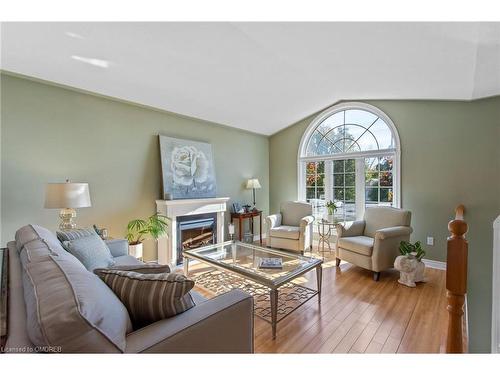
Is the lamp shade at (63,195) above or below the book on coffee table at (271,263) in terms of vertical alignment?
above

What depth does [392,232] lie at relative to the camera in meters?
3.00

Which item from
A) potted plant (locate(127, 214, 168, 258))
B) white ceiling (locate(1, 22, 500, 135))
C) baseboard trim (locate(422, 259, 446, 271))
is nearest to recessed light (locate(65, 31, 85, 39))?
white ceiling (locate(1, 22, 500, 135))

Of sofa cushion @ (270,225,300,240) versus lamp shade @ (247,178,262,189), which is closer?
sofa cushion @ (270,225,300,240)

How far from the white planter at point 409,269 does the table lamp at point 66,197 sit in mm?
3497

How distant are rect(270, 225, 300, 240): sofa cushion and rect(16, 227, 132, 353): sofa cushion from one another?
309 cm

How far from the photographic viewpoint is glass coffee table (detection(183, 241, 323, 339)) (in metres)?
2.05

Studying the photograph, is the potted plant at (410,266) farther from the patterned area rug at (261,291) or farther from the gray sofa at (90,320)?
the gray sofa at (90,320)

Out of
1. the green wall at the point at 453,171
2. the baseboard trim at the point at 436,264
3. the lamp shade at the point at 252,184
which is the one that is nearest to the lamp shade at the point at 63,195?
the lamp shade at the point at 252,184

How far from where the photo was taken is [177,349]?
0.97 m

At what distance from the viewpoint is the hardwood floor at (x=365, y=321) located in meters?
1.83

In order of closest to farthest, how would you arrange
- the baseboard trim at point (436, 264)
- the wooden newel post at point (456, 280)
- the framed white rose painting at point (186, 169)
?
the wooden newel post at point (456, 280), the baseboard trim at point (436, 264), the framed white rose painting at point (186, 169)

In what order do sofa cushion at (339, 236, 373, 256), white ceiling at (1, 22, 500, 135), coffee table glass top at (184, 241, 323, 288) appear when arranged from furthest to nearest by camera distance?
sofa cushion at (339, 236, 373, 256) < coffee table glass top at (184, 241, 323, 288) < white ceiling at (1, 22, 500, 135)

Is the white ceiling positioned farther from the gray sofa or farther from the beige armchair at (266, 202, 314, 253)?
the beige armchair at (266, 202, 314, 253)
